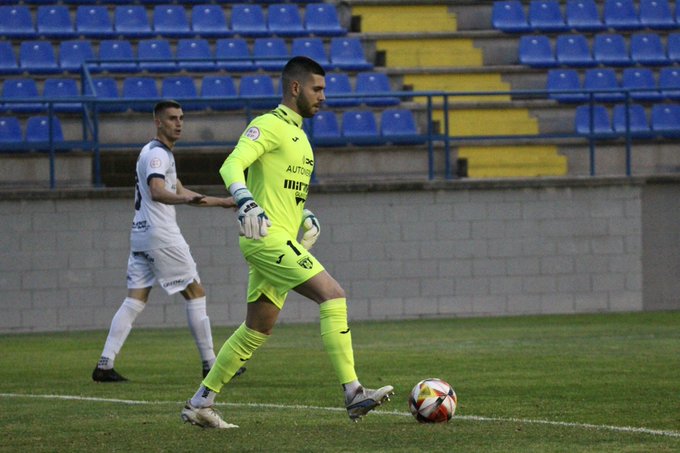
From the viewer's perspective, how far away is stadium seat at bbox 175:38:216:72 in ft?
70.8

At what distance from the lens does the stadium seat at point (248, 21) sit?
74.8 ft

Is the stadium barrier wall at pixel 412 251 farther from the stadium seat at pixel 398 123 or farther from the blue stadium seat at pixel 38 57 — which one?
the blue stadium seat at pixel 38 57

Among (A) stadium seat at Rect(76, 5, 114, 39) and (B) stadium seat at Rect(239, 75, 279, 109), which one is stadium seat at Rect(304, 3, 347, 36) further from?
(A) stadium seat at Rect(76, 5, 114, 39)

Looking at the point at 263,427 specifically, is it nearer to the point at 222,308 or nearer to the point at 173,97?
the point at 222,308

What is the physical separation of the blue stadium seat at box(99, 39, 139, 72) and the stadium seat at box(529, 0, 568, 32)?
749 cm

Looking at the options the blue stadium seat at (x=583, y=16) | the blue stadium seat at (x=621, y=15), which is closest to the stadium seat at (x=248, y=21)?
the blue stadium seat at (x=583, y=16)

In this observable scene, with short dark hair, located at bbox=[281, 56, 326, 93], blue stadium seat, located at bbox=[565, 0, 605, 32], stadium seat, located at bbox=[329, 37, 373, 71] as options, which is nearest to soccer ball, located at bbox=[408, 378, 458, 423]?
short dark hair, located at bbox=[281, 56, 326, 93]

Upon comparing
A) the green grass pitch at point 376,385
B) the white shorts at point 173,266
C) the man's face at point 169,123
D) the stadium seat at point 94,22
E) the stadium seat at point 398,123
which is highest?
the stadium seat at point 94,22

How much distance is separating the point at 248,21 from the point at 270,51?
1.23 meters

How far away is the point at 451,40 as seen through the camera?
23.6 metres

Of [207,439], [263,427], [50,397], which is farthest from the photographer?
[50,397]

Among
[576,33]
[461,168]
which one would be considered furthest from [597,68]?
[461,168]

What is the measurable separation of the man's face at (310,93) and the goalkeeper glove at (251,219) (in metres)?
0.93

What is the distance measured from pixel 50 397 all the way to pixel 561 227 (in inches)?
420
